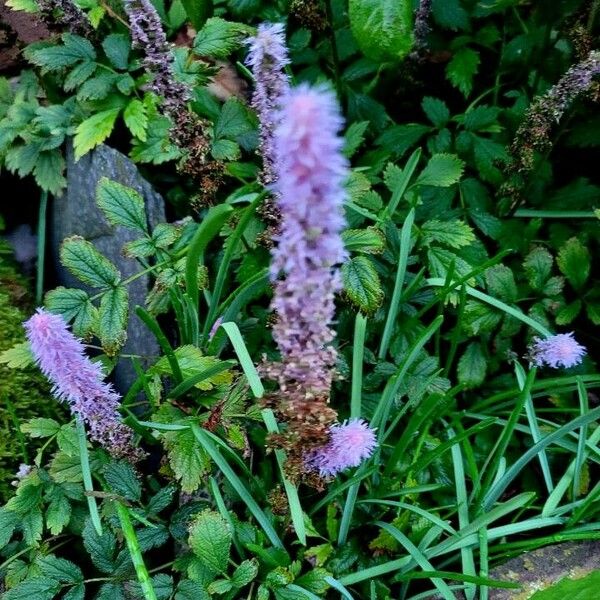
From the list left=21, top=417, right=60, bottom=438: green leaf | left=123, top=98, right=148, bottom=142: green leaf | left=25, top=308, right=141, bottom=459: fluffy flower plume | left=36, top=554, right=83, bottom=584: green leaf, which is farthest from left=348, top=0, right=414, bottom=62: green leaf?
left=36, top=554, right=83, bottom=584: green leaf

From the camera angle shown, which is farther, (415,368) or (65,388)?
(415,368)

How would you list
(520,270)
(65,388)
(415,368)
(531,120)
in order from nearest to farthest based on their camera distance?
(65,388) → (415,368) → (531,120) → (520,270)

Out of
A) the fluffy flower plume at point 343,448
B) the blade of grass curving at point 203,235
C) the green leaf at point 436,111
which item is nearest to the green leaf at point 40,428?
the blade of grass curving at point 203,235

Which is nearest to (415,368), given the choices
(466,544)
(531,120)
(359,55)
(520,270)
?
(466,544)

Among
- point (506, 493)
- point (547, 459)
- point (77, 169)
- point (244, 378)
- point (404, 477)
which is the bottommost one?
point (506, 493)

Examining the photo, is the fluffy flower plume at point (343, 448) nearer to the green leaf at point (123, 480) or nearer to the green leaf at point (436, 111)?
the green leaf at point (123, 480)

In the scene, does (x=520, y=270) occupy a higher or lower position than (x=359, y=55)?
lower

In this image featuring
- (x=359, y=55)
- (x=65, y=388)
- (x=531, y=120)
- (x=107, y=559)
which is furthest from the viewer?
(x=359, y=55)

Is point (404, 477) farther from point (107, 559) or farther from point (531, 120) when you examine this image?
point (531, 120)
